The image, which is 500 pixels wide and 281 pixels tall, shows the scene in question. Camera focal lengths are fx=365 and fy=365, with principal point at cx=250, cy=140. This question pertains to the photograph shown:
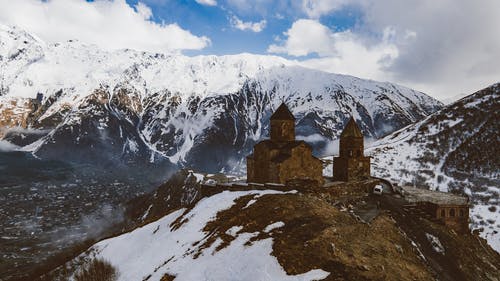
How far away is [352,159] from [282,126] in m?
10.2

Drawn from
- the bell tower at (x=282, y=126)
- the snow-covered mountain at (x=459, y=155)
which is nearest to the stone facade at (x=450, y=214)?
the bell tower at (x=282, y=126)

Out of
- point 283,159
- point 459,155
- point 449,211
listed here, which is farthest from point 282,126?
point 459,155

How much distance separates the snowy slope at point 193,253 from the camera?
1962cm

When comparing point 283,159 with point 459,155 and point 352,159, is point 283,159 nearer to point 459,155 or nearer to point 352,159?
point 352,159

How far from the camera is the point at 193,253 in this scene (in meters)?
25.1

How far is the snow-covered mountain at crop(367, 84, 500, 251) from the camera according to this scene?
85125mm

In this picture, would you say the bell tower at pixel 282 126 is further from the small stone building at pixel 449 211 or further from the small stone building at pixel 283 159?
the small stone building at pixel 449 211

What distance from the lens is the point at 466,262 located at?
2859 centimetres

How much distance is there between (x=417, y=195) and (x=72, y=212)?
172 metres

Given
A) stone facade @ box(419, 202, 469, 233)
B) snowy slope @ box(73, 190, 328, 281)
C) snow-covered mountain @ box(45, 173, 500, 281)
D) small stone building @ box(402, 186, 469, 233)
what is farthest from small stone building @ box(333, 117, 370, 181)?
snowy slope @ box(73, 190, 328, 281)

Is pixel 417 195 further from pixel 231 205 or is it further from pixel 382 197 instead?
pixel 231 205

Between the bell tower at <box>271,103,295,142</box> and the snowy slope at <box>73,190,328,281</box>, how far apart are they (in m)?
14.5

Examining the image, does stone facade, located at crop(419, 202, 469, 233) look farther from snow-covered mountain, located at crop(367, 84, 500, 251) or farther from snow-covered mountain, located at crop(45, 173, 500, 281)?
snow-covered mountain, located at crop(367, 84, 500, 251)

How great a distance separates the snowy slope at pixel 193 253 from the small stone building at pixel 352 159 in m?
17.4
